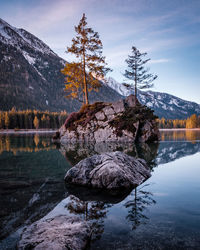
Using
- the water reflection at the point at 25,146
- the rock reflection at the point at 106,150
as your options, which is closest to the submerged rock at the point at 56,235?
the rock reflection at the point at 106,150

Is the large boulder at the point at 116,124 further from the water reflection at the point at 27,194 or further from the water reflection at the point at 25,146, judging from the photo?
the water reflection at the point at 27,194

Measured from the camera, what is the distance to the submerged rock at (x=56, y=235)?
2.34 m

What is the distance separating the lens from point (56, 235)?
8.22ft

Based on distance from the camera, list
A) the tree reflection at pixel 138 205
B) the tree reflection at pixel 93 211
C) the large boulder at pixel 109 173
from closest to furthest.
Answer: the tree reflection at pixel 93 211
the tree reflection at pixel 138 205
the large boulder at pixel 109 173

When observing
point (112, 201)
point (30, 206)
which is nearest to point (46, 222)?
point (30, 206)

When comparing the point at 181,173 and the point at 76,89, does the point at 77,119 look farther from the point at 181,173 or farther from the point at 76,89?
the point at 181,173

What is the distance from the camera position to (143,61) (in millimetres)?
29172

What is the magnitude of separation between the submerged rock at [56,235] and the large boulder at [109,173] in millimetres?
2165

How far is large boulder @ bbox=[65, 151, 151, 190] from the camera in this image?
5.04 metres

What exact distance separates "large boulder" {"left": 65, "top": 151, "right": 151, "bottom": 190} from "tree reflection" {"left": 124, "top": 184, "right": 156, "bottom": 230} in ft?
Answer: 1.71

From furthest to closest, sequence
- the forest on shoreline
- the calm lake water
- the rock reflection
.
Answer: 1. the forest on shoreline
2. the rock reflection
3. the calm lake water

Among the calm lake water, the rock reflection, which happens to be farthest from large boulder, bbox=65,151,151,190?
the rock reflection

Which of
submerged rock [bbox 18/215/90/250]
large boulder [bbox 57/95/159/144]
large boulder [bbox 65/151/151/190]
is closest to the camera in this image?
submerged rock [bbox 18/215/90/250]

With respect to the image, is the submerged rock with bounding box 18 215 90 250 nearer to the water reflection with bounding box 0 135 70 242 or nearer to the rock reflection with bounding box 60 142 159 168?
the water reflection with bounding box 0 135 70 242
